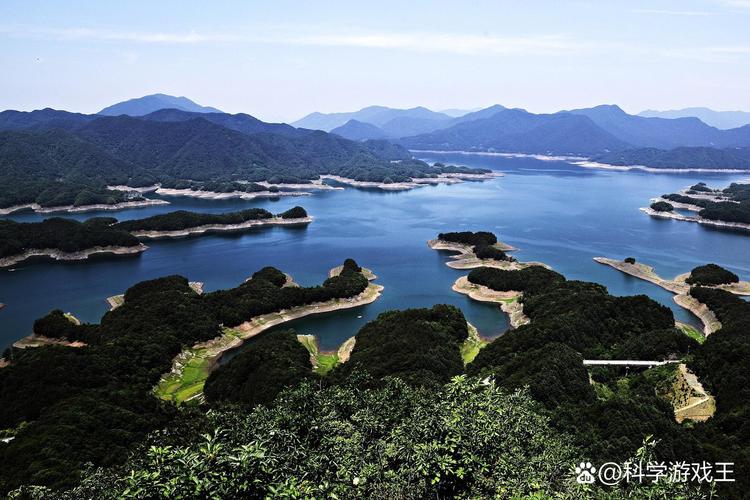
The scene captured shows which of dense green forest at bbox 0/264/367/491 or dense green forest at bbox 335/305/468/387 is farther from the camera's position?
dense green forest at bbox 335/305/468/387

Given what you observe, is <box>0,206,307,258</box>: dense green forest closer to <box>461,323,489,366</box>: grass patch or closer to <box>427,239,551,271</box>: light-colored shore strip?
<box>427,239,551,271</box>: light-colored shore strip

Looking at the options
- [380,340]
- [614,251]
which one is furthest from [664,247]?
[380,340]

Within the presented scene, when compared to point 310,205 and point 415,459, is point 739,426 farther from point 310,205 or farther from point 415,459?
point 310,205

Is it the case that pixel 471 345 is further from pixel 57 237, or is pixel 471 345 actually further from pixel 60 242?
pixel 57 237

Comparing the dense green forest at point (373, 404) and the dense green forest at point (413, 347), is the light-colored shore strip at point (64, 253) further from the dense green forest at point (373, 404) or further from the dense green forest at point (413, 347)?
the dense green forest at point (413, 347)

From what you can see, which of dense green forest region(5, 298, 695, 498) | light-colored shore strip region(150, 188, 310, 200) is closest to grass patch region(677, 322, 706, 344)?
dense green forest region(5, 298, 695, 498)

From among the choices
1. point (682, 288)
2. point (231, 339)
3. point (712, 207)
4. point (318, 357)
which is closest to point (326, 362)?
point (318, 357)

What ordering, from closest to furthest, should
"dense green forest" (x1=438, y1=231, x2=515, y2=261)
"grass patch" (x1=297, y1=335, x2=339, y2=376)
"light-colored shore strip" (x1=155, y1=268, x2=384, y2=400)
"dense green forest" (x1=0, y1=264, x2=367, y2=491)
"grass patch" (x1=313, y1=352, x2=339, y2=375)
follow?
"dense green forest" (x1=0, y1=264, x2=367, y2=491), "light-colored shore strip" (x1=155, y1=268, x2=384, y2=400), "grass patch" (x1=313, y1=352, x2=339, y2=375), "grass patch" (x1=297, y1=335, x2=339, y2=376), "dense green forest" (x1=438, y1=231, x2=515, y2=261)
